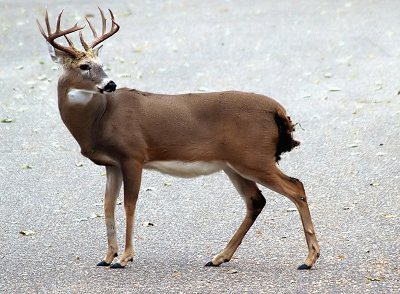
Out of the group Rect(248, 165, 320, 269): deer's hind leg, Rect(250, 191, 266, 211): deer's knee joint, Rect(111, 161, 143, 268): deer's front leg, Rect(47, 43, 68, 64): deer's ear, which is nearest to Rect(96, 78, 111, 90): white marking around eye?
Rect(47, 43, 68, 64): deer's ear

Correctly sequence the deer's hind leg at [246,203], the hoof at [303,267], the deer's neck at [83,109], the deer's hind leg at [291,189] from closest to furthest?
the hoof at [303,267]
the deer's hind leg at [291,189]
the deer's neck at [83,109]
the deer's hind leg at [246,203]

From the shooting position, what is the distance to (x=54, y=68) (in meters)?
15.9

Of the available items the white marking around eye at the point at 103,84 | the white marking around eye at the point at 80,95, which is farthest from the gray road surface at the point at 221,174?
the white marking around eye at the point at 103,84

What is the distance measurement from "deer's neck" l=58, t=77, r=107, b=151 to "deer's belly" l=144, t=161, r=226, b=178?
0.46 meters

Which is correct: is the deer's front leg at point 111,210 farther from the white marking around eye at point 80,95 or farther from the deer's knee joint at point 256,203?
the deer's knee joint at point 256,203

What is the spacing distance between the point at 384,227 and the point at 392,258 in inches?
37.3

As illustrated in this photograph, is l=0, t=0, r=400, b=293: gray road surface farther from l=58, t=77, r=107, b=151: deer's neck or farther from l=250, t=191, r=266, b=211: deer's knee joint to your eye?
l=58, t=77, r=107, b=151: deer's neck

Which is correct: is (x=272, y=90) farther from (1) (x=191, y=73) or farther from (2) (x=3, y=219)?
(2) (x=3, y=219)

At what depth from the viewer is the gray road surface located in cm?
723

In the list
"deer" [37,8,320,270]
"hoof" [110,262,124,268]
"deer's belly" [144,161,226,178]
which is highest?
"deer" [37,8,320,270]

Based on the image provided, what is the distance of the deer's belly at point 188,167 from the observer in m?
7.41

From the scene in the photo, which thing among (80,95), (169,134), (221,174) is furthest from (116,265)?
(221,174)

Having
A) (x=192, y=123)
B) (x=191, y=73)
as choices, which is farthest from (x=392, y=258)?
(x=191, y=73)

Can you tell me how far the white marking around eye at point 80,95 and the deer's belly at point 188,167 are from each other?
2.05 ft
